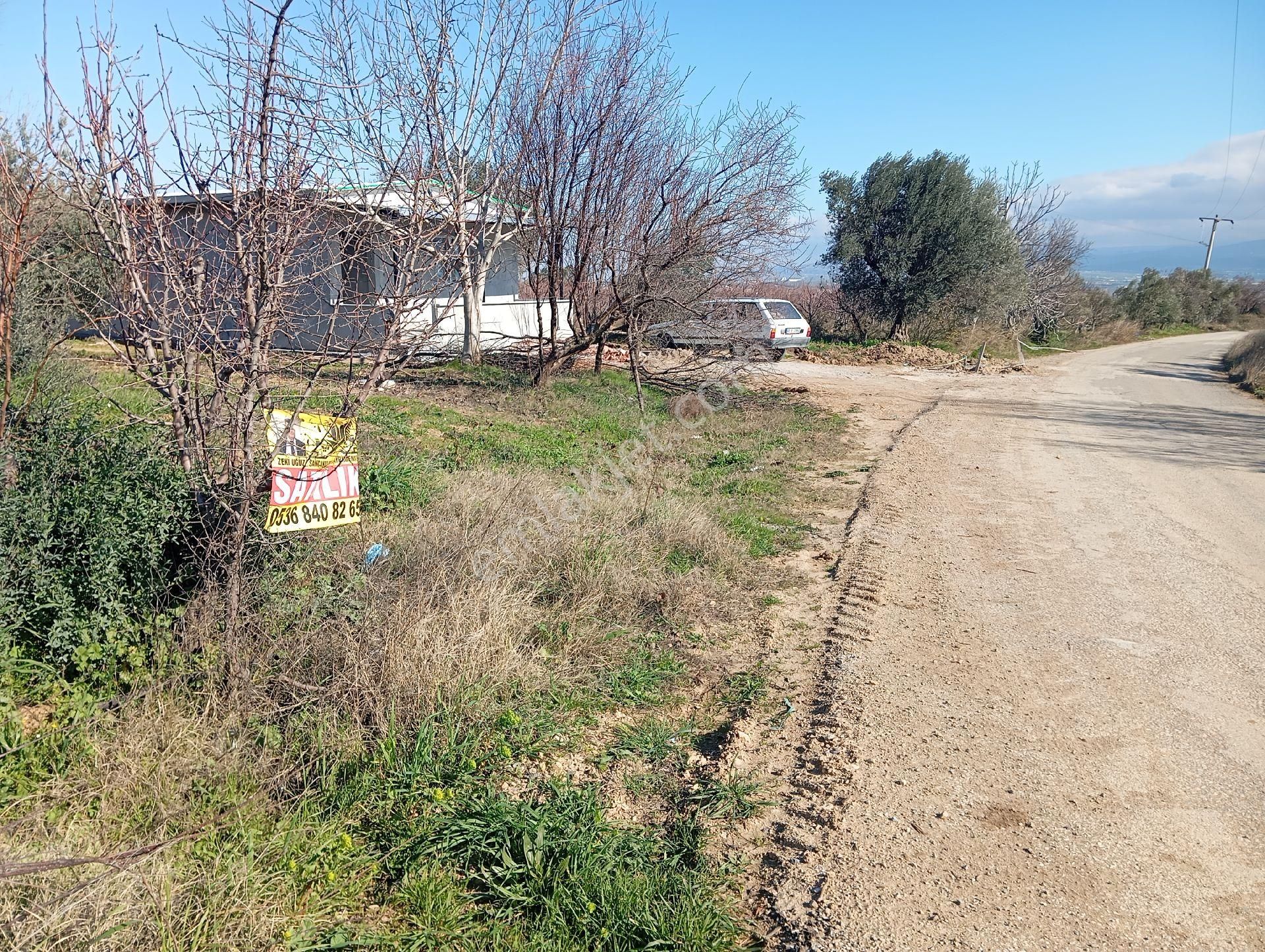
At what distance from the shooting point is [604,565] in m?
5.50

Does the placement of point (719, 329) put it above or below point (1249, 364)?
above

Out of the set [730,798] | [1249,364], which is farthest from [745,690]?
[1249,364]

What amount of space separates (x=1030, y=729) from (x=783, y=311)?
19.3 metres

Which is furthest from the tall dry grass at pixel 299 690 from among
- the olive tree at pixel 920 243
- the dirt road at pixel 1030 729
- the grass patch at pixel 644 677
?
the olive tree at pixel 920 243

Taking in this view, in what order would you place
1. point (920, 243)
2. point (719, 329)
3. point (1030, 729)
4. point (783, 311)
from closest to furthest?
point (1030, 729) → point (719, 329) → point (783, 311) → point (920, 243)

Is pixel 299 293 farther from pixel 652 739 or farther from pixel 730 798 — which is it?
pixel 730 798

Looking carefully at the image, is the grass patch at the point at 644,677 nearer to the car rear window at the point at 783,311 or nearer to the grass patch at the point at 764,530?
the grass patch at the point at 764,530

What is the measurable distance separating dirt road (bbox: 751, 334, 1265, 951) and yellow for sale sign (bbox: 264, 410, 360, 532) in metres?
2.36

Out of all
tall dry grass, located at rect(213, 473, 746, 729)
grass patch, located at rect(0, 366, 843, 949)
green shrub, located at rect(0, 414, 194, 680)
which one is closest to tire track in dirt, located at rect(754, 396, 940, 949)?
grass patch, located at rect(0, 366, 843, 949)

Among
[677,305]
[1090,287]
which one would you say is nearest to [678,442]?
[677,305]

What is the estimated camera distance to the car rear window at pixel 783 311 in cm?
2202

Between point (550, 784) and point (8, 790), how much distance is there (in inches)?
78.9

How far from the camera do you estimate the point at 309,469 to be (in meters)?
3.88

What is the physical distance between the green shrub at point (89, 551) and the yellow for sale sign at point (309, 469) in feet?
2.00
